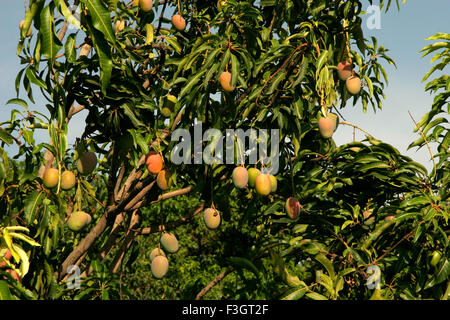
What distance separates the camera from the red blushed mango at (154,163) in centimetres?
237

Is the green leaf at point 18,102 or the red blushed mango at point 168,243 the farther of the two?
the red blushed mango at point 168,243

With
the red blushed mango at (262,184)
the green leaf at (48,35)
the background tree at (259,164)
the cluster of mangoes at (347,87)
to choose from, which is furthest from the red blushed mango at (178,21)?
the green leaf at (48,35)

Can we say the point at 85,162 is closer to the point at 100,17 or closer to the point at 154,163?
the point at 154,163

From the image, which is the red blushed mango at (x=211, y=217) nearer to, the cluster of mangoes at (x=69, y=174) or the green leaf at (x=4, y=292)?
the cluster of mangoes at (x=69, y=174)

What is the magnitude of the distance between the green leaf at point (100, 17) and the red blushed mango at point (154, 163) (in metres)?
0.97

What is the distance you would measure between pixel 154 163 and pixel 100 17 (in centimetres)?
101

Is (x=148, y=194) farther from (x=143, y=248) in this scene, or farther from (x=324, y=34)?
(x=143, y=248)

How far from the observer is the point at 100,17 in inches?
56.7

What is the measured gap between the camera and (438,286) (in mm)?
2131

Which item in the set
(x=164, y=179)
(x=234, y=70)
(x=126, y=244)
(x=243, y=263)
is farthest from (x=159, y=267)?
(x=234, y=70)

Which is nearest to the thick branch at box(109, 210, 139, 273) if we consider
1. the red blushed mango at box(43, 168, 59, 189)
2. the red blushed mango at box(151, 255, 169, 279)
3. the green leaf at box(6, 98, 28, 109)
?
the red blushed mango at box(151, 255, 169, 279)

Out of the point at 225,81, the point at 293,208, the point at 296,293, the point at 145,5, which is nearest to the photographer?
the point at 296,293
